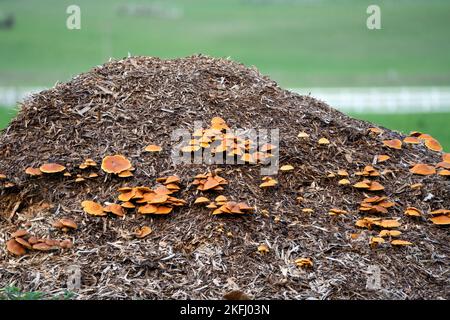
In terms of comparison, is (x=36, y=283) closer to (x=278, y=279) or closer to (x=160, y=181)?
(x=160, y=181)

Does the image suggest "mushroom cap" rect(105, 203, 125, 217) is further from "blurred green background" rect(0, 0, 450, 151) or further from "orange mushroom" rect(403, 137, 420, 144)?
"blurred green background" rect(0, 0, 450, 151)

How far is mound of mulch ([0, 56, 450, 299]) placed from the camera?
5.82 meters

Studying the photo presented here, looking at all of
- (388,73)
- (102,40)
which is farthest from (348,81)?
(102,40)

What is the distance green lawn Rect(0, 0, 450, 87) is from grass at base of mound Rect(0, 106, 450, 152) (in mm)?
9839

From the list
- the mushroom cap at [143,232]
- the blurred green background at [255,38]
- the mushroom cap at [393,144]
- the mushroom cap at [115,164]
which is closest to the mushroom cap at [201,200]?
the mushroom cap at [143,232]

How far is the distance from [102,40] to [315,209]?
42.3 metres

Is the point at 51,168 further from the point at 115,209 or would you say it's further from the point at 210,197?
the point at 210,197

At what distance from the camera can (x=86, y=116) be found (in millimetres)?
7316

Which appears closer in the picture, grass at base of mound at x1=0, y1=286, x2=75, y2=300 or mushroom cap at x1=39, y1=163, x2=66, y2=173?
grass at base of mound at x1=0, y1=286, x2=75, y2=300

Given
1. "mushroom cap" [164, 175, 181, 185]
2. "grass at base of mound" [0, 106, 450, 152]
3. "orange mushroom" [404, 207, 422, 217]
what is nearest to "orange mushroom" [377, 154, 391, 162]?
"orange mushroom" [404, 207, 422, 217]

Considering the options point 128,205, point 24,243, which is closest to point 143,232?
point 128,205

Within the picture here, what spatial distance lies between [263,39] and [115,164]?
144 ft

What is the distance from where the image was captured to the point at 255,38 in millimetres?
49156

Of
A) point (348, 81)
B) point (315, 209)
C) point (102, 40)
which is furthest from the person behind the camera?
point (102, 40)
